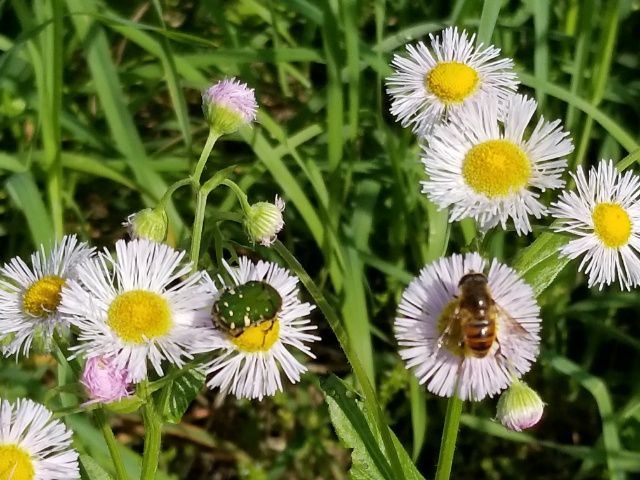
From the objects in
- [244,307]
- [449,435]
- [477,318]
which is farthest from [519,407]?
→ [244,307]

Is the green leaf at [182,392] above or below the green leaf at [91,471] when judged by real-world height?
above

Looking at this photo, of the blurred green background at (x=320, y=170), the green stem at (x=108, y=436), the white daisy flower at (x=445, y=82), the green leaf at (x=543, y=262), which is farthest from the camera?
the blurred green background at (x=320, y=170)

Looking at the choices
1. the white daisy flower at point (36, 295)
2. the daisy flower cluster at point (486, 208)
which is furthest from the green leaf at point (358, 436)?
the white daisy flower at point (36, 295)

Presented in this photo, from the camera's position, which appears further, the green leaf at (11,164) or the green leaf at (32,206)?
the green leaf at (11,164)

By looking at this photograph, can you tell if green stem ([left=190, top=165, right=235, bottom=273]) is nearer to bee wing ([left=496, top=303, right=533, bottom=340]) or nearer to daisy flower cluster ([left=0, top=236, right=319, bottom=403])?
daisy flower cluster ([left=0, top=236, right=319, bottom=403])

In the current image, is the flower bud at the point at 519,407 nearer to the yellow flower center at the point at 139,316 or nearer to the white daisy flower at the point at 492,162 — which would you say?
the white daisy flower at the point at 492,162

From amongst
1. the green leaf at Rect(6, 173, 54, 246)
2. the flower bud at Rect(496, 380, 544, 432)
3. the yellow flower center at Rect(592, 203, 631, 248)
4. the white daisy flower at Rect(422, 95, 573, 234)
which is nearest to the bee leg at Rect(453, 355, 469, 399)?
the flower bud at Rect(496, 380, 544, 432)

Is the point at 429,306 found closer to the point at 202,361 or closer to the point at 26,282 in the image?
the point at 202,361
